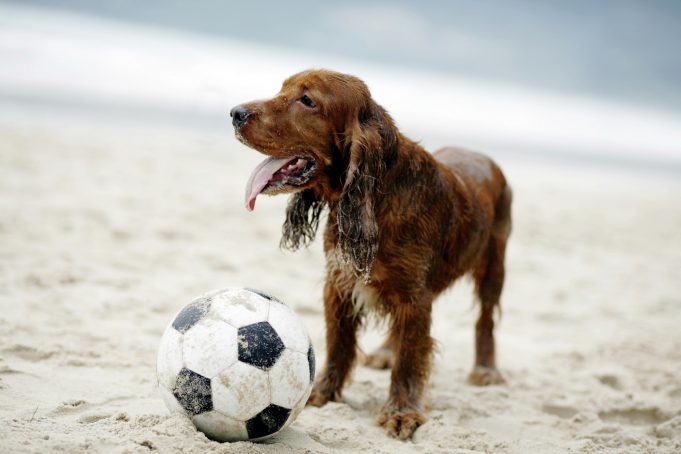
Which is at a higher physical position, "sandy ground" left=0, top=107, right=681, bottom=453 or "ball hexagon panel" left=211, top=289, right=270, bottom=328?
"ball hexagon panel" left=211, top=289, right=270, bottom=328

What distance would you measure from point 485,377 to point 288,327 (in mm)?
2056

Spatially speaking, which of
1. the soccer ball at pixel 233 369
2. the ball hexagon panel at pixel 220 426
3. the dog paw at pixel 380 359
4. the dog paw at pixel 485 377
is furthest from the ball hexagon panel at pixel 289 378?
the dog paw at pixel 485 377

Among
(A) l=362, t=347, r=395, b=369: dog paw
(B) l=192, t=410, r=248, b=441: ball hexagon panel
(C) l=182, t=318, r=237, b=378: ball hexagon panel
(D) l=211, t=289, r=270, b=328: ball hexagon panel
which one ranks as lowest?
(A) l=362, t=347, r=395, b=369: dog paw

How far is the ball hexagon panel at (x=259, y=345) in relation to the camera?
10.4 ft

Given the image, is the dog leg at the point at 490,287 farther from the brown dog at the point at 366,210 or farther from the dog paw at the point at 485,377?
the brown dog at the point at 366,210

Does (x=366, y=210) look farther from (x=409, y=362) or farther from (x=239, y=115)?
(x=409, y=362)

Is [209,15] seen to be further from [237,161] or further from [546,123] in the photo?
[237,161]

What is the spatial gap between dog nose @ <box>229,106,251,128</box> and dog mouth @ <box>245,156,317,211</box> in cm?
23

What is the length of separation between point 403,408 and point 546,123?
20553mm

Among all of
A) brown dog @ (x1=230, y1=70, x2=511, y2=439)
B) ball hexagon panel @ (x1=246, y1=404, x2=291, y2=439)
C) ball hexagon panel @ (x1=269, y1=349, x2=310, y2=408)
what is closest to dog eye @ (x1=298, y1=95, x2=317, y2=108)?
brown dog @ (x1=230, y1=70, x2=511, y2=439)

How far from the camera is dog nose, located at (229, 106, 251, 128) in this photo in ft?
12.0

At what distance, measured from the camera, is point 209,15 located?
4334 centimetres

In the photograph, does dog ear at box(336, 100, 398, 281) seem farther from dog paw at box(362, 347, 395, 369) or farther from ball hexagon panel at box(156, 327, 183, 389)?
dog paw at box(362, 347, 395, 369)

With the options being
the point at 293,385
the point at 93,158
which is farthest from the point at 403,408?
the point at 93,158
